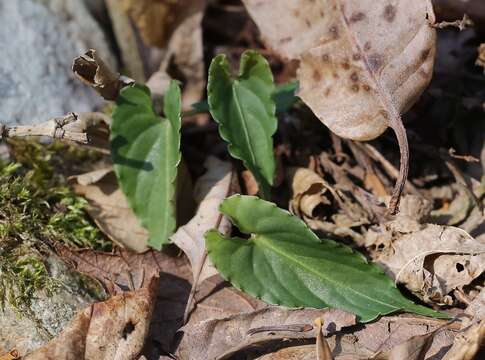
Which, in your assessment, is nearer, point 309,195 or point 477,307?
point 477,307

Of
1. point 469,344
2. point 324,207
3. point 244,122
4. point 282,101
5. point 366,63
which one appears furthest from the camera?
point 282,101

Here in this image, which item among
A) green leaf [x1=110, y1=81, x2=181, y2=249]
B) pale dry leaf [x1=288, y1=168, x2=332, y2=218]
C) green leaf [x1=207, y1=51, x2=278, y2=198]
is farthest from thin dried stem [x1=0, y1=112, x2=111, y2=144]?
pale dry leaf [x1=288, y1=168, x2=332, y2=218]

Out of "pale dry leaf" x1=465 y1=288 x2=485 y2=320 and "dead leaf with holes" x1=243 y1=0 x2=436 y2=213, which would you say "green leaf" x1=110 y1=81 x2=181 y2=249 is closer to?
"dead leaf with holes" x1=243 y1=0 x2=436 y2=213

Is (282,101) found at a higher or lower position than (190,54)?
lower

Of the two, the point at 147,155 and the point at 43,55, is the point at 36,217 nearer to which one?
the point at 147,155

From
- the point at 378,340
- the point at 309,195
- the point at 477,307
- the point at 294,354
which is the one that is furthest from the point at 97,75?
the point at 477,307

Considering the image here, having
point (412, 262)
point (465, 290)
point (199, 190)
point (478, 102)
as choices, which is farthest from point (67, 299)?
point (478, 102)
